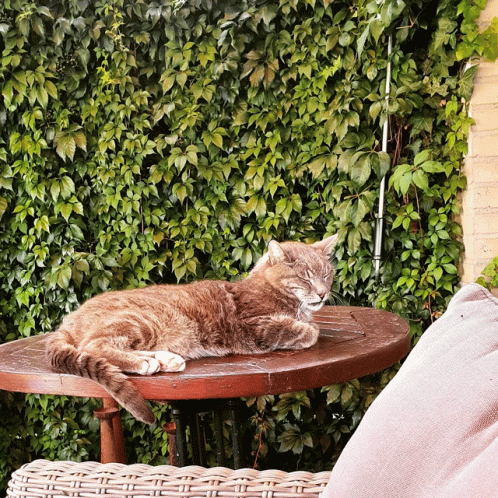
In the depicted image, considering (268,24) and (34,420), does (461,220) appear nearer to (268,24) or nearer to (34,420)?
(268,24)

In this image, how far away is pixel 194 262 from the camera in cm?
317

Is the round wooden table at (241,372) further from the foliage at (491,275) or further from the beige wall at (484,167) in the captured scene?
the beige wall at (484,167)

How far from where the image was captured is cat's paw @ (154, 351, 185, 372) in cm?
159

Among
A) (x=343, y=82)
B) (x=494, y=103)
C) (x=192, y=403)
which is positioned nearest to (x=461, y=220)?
(x=494, y=103)

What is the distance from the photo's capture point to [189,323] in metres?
1.88

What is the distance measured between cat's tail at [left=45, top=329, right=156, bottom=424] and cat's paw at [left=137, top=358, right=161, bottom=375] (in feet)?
0.16

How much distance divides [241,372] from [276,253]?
23.4 inches

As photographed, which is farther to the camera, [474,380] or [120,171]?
[120,171]

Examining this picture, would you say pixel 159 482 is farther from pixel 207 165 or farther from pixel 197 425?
pixel 207 165

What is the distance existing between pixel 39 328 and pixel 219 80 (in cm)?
164

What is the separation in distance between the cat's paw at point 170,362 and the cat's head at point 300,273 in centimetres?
53

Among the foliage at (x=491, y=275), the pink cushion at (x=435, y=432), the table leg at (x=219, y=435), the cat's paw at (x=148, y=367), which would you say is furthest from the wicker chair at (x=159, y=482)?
the foliage at (x=491, y=275)

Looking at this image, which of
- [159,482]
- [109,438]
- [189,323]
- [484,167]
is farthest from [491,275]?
[159,482]

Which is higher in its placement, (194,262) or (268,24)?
(268,24)
